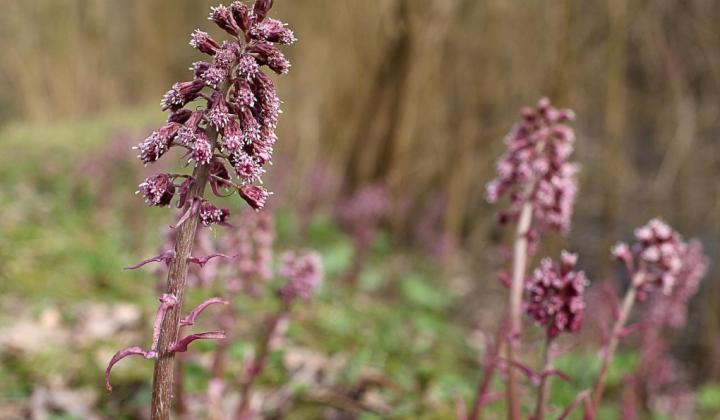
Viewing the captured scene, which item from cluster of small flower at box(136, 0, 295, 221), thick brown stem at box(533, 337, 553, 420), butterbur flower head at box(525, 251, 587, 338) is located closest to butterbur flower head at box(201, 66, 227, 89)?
cluster of small flower at box(136, 0, 295, 221)

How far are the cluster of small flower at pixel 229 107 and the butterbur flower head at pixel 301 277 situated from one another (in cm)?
151

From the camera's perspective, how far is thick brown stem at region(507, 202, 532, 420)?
2.80 metres

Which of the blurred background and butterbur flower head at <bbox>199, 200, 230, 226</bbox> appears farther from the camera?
the blurred background

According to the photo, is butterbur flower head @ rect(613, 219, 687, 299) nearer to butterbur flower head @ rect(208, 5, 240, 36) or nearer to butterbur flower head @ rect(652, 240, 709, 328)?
butterbur flower head @ rect(652, 240, 709, 328)

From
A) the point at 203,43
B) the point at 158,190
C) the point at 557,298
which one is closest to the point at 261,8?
the point at 203,43

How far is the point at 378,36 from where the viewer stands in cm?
1082

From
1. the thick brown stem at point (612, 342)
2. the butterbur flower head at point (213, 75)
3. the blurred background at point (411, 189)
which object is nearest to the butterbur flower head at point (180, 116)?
the butterbur flower head at point (213, 75)

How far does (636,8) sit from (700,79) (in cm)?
149

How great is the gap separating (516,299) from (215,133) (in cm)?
173

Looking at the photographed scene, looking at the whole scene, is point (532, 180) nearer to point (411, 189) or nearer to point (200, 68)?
point (200, 68)

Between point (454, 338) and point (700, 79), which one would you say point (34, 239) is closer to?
point (454, 338)

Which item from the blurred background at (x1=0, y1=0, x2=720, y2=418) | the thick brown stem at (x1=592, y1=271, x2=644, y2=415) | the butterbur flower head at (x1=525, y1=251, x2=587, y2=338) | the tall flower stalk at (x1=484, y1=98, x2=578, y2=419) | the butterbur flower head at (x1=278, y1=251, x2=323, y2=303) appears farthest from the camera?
the blurred background at (x1=0, y1=0, x2=720, y2=418)

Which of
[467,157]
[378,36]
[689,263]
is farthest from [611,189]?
[378,36]

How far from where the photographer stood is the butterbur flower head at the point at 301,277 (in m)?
3.16
